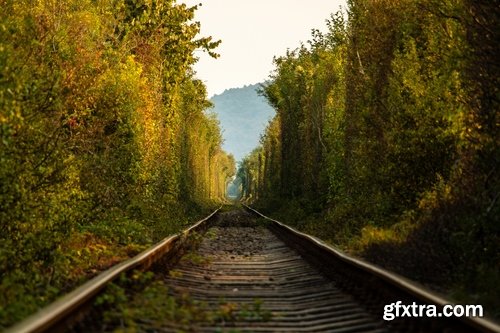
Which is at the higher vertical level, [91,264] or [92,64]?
[92,64]

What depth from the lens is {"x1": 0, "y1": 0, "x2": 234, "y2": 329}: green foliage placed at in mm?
8812

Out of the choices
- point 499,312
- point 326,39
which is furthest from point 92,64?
point 326,39

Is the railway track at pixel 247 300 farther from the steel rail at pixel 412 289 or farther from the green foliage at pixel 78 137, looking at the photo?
the green foliage at pixel 78 137

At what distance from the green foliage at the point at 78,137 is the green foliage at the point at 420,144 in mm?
4943

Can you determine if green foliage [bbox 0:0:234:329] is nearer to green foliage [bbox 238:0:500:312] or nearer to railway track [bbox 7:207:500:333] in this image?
railway track [bbox 7:207:500:333]

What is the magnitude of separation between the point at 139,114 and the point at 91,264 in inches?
448

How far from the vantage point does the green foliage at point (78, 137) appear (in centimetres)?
881

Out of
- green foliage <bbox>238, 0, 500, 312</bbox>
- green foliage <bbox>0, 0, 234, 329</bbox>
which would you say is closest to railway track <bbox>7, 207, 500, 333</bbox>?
Result: green foliage <bbox>0, 0, 234, 329</bbox>

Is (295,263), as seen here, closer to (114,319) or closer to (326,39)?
(114,319)

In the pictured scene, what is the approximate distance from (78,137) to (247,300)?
397 inches

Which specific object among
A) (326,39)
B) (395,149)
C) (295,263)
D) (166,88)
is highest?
(326,39)

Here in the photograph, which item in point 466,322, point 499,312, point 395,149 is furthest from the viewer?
point 395,149

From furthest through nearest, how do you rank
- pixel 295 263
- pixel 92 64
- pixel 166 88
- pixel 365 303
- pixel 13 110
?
pixel 166 88
pixel 92 64
pixel 295 263
pixel 13 110
pixel 365 303

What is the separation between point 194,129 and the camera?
50844 millimetres
